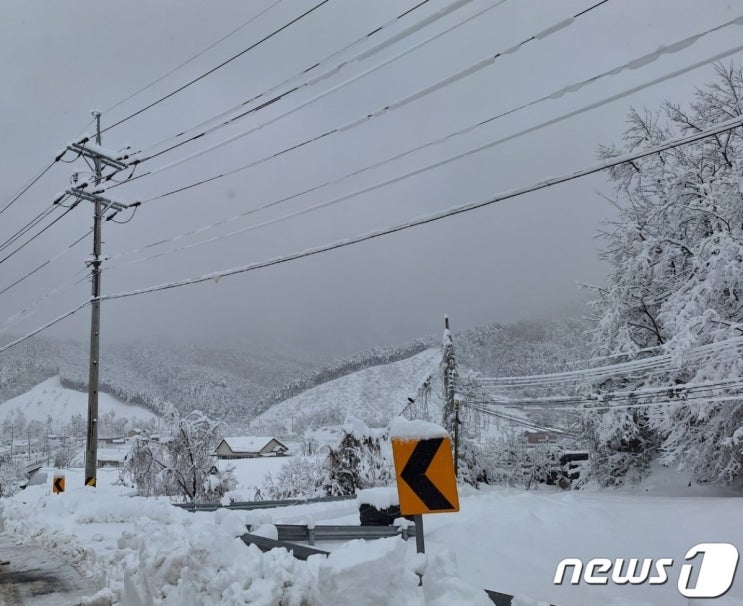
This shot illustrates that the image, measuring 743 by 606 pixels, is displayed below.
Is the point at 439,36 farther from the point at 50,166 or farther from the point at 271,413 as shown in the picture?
the point at 271,413

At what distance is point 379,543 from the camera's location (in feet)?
16.2

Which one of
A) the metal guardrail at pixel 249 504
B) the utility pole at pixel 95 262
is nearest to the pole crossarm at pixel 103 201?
the utility pole at pixel 95 262

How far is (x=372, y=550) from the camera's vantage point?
4.81m

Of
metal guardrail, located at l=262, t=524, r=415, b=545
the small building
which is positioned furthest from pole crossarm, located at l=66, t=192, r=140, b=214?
the small building

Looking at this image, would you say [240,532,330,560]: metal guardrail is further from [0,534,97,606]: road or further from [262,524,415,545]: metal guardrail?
[0,534,97,606]: road

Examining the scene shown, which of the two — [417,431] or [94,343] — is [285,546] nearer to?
[417,431]

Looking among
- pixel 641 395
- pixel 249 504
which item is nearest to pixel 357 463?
pixel 641 395

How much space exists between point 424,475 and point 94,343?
17.1 meters

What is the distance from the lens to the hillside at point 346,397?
442ft

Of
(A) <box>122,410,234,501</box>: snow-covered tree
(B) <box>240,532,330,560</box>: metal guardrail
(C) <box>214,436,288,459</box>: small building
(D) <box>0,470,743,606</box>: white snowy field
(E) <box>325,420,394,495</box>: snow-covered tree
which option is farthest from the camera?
(C) <box>214,436,288,459</box>: small building

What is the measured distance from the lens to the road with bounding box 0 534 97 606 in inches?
304

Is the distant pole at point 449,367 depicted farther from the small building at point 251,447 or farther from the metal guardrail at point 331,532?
the small building at point 251,447

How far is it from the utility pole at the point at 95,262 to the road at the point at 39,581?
7136mm

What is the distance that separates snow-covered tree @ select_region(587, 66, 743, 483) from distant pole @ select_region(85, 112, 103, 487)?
748 inches
